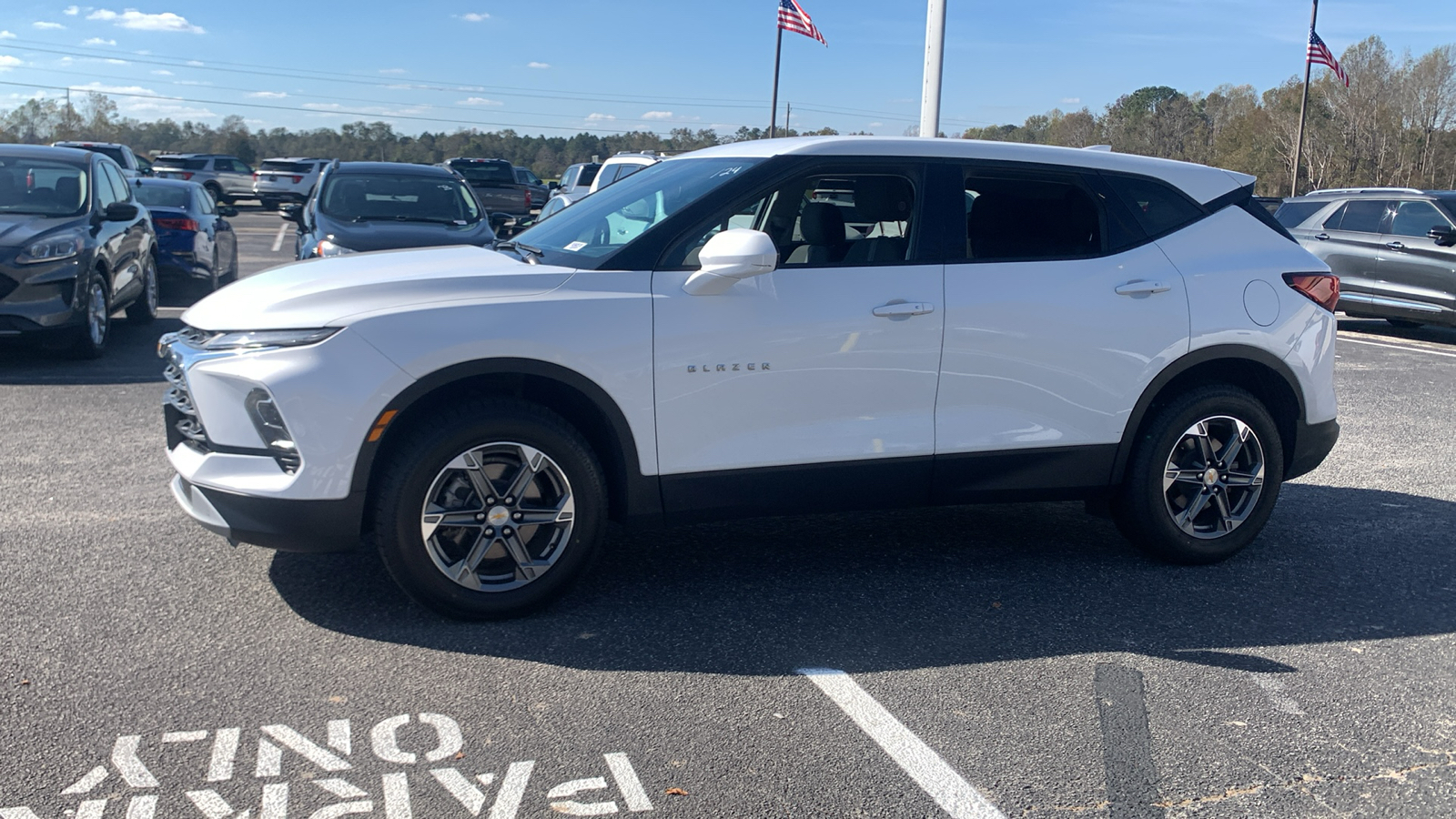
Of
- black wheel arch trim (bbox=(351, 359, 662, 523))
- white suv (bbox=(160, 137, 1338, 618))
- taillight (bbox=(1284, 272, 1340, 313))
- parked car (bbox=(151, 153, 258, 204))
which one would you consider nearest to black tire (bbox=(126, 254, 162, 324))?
white suv (bbox=(160, 137, 1338, 618))

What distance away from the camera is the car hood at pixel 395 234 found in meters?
10.4

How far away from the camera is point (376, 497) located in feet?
13.1

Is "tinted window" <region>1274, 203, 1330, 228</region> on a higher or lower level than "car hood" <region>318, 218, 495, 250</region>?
higher

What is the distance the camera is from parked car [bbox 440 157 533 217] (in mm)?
33406

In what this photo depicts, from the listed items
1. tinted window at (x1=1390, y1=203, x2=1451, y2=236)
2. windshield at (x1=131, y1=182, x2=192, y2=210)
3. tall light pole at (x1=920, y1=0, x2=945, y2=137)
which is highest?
tall light pole at (x1=920, y1=0, x2=945, y2=137)

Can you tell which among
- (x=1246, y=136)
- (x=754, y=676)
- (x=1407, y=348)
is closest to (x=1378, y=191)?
(x=1407, y=348)

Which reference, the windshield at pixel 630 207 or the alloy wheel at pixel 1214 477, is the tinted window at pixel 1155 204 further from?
the windshield at pixel 630 207

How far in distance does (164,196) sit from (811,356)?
1176 centimetres

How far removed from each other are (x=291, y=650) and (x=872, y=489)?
2153 mm

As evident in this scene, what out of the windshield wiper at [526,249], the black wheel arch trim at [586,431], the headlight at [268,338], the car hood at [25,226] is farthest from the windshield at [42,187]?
the black wheel arch trim at [586,431]

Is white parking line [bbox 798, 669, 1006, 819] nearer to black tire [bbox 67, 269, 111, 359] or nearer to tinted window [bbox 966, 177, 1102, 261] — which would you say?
tinted window [bbox 966, 177, 1102, 261]

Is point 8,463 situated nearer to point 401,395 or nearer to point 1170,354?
point 401,395

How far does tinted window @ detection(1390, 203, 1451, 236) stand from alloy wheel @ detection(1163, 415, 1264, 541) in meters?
10.5

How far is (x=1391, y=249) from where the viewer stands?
13688mm
